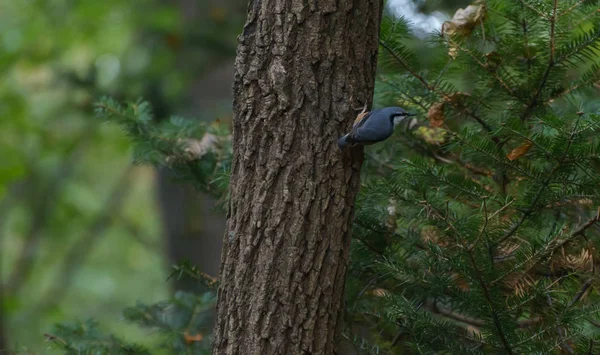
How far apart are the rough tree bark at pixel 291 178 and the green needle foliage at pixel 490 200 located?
243mm

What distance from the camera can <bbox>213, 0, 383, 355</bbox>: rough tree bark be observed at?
203 cm

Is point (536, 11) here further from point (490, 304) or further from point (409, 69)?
point (490, 304)

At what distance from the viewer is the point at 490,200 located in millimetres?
2117

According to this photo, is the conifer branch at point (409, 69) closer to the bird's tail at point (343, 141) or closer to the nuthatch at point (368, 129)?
the nuthatch at point (368, 129)

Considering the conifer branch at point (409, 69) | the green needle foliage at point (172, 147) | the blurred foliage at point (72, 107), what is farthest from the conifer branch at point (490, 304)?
the blurred foliage at point (72, 107)

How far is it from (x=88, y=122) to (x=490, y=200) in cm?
690

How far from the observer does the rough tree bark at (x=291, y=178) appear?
80.0 inches

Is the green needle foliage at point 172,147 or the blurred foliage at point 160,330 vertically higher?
the green needle foliage at point 172,147

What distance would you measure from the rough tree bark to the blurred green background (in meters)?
1.07

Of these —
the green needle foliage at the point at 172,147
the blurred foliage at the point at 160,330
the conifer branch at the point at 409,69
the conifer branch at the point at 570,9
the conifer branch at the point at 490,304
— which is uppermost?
the conifer branch at the point at 570,9

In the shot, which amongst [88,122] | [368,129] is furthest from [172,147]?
[88,122]

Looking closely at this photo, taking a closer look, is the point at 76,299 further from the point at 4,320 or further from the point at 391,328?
the point at 391,328

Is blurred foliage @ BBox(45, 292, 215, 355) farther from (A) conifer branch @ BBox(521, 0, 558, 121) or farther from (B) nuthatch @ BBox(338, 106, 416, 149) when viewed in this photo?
(A) conifer branch @ BBox(521, 0, 558, 121)

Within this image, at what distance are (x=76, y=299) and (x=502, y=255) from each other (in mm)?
12913
